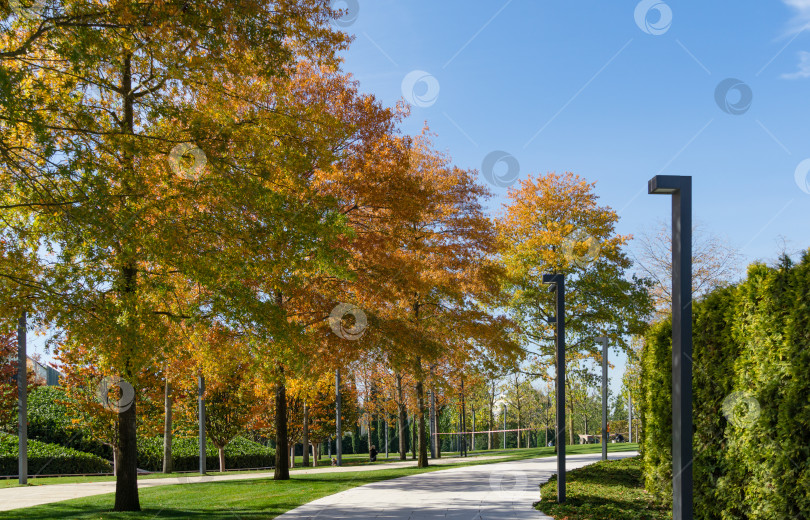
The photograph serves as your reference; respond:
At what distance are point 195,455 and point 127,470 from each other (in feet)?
58.6

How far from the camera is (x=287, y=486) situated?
16703 mm

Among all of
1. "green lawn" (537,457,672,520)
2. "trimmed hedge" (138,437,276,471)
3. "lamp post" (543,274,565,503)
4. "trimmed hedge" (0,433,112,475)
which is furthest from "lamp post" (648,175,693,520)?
"trimmed hedge" (138,437,276,471)

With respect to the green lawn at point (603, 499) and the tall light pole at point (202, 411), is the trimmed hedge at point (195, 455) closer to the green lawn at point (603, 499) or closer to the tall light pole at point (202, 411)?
the tall light pole at point (202, 411)

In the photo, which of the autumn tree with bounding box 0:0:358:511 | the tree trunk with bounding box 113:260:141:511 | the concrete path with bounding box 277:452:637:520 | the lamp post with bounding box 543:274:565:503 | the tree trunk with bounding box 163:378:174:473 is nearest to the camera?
the autumn tree with bounding box 0:0:358:511

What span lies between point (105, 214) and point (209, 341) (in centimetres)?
638

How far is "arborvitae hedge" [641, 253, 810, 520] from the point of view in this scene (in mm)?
6320

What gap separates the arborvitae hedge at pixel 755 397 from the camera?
632cm

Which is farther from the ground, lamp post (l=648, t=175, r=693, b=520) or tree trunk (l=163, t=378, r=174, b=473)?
lamp post (l=648, t=175, r=693, b=520)

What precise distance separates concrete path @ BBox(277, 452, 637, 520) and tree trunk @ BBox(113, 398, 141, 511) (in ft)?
11.2

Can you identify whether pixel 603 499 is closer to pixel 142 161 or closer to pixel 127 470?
pixel 127 470

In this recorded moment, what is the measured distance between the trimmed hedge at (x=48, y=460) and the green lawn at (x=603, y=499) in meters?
19.9

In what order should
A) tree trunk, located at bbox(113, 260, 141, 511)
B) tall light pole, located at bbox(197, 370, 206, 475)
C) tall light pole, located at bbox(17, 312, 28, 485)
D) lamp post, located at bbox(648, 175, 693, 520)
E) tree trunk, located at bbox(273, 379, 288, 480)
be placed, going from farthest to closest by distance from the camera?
tall light pole, located at bbox(197, 370, 206, 475) < tree trunk, located at bbox(273, 379, 288, 480) < tall light pole, located at bbox(17, 312, 28, 485) < tree trunk, located at bbox(113, 260, 141, 511) < lamp post, located at bbox(648, 175, 693, 520)

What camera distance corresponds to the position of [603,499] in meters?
12.0

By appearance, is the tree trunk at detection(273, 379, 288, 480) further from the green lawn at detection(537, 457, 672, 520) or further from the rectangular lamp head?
the rectangular lamp head
